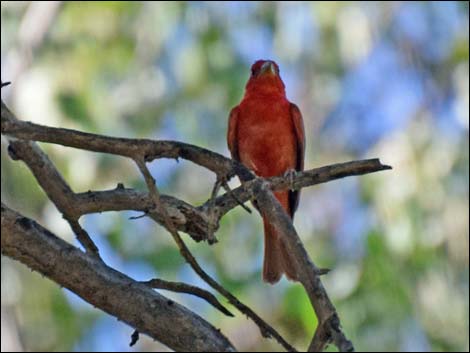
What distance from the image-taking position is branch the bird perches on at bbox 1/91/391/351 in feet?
8.42

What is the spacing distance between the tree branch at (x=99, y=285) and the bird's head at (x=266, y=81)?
3.64 m

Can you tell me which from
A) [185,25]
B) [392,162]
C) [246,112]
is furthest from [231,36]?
[246,112]

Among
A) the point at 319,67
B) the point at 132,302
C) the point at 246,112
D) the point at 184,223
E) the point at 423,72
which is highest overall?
the point at 319,67

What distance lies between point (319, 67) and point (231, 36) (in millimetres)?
984

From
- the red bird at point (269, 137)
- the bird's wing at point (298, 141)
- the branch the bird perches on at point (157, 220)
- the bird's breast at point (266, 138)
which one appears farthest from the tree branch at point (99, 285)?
the bird's wing at point (298, 141)

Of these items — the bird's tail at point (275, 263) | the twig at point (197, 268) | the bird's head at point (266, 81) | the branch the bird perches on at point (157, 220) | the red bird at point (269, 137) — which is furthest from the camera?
the bird's head at point (266, 81)

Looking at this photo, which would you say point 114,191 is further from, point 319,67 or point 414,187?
point 319,67

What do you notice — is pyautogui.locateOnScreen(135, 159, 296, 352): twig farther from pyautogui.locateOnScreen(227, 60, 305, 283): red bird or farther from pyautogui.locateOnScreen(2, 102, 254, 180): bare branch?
pyautogui.locateOnScreen(227, 60, 305, 283): red bird

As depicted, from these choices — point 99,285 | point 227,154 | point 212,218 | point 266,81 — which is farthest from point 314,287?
point 227,154

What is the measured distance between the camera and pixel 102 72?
9383mm

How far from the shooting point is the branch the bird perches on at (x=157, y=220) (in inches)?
101

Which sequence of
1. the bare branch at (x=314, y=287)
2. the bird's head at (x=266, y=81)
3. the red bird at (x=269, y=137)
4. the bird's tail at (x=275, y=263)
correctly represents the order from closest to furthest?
the bare branch at (x=314, y=287), the bird's tail at (x=275, y=263), the red bird at (x=269, y=137), the bird's head at (x=266, y=81)

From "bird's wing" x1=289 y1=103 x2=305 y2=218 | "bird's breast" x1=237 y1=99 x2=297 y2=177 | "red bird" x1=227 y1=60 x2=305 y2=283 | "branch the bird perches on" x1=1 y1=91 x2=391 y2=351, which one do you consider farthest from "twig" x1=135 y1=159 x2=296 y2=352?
"bird's wing" x1=289 y1=103 x2=305 y2=218

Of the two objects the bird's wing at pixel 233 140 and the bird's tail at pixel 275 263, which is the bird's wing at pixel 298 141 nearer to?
the bird's wing at pixel 233 140
